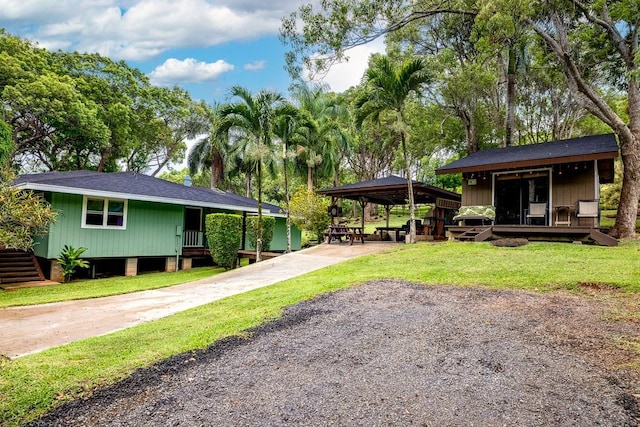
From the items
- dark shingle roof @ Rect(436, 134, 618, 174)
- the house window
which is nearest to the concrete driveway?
the house window

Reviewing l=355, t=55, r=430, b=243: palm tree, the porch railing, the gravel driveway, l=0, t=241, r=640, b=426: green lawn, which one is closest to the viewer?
the gravel driveway

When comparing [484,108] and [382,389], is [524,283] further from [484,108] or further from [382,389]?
[484,108]

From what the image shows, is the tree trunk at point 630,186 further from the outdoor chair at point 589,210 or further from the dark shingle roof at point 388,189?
the dark shingle roof at point 388,189

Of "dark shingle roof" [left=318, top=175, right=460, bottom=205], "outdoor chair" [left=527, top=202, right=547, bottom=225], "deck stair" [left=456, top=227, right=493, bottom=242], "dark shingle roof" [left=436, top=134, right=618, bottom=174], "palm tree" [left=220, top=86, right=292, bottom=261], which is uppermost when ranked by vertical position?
"palm tree" [left=220, top=86, right=292, bottom=261]

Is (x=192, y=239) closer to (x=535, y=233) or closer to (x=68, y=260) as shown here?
(x=68, y=260)

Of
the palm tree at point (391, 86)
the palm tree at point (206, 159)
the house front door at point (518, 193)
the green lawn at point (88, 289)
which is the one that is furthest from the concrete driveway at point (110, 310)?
the palm tree at point (206, 159)

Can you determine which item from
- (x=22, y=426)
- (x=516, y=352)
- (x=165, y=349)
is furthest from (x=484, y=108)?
(x=22, y=426)

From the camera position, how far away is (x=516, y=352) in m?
3.63

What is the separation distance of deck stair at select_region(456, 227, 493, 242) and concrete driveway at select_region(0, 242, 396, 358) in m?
4.84

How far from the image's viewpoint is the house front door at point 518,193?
13.3 m

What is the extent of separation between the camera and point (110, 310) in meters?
6.74

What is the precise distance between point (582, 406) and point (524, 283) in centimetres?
404

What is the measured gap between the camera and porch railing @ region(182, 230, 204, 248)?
1496 centimetres

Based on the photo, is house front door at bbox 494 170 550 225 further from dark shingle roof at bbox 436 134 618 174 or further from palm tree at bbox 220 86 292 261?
palm tree at bbox 220 86 292 261
